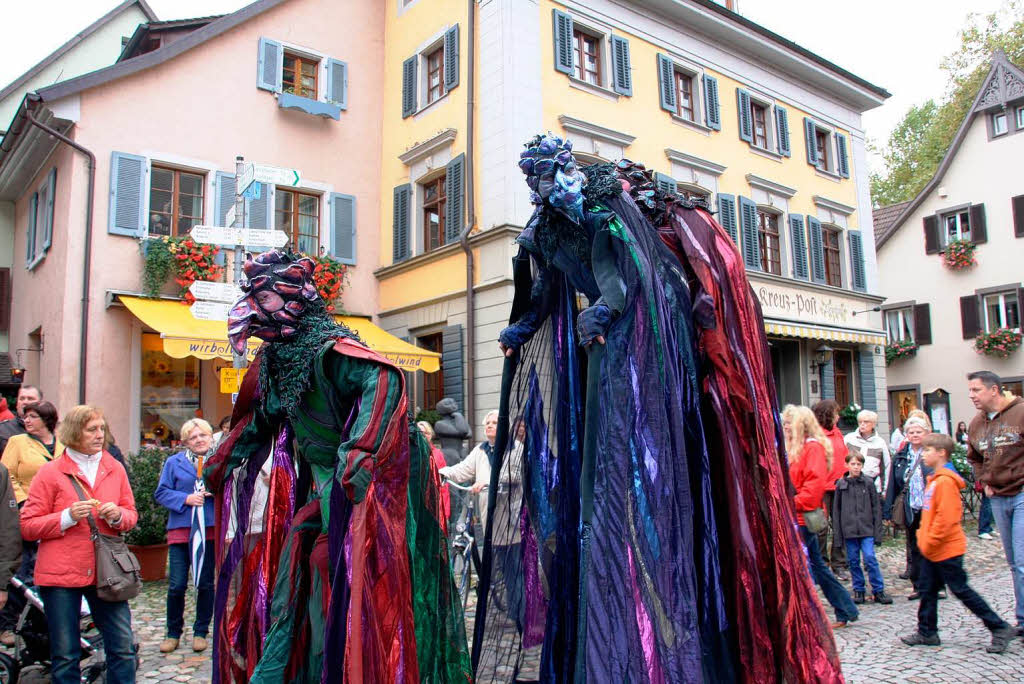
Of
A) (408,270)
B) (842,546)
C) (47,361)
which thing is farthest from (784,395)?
(47,361)

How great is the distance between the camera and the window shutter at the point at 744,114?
57.7 ft

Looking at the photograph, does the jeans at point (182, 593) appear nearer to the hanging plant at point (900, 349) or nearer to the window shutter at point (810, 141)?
the window shutter at point (810, 141)

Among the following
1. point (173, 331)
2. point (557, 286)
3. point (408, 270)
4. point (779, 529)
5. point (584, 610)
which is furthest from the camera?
point (408, 270)

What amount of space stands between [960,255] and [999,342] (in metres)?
2.99

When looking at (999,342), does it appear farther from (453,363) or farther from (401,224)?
(401,224)

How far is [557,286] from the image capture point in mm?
3520

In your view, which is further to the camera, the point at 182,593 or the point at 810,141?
the point at 810,141

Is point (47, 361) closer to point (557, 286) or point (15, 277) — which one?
point (15, 277)

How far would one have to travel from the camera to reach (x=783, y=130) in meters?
18.6

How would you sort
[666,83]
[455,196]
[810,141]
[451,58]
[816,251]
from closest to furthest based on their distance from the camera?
[455,196]
[451,58]
[666,83]
[816,251]
[810,141]

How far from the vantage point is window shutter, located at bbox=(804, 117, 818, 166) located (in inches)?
760

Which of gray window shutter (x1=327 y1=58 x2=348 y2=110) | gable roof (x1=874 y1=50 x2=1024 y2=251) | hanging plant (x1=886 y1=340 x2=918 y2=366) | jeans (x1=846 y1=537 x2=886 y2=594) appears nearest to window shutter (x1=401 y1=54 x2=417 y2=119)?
gray window shutter (x1=327 y1=58 x2=348 y2=110)

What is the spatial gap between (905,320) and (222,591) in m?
26.8

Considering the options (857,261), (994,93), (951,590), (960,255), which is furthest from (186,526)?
(994,93)
